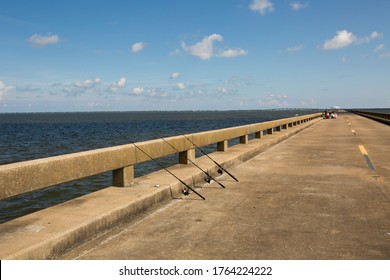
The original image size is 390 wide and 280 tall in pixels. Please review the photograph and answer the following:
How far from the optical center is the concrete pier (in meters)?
4.42

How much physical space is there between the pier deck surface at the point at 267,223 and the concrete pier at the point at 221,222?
1 centimetres

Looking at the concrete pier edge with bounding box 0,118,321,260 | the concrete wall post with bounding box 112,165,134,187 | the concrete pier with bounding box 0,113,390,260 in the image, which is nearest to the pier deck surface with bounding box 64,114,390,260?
the concrete pier with bounding box 0,113,390,260

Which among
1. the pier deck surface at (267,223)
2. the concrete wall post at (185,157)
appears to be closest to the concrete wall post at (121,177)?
the pier deck surface at (267,223)

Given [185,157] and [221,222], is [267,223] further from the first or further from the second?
[185,157]

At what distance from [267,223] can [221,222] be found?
635 mm

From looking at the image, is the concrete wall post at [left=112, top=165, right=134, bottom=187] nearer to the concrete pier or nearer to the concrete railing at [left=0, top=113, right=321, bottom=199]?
the concrete railing at [left=0, top=113, right=321, bottom=199]

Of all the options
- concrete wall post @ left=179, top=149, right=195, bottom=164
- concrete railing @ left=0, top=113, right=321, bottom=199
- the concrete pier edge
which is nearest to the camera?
the concrete pier edge

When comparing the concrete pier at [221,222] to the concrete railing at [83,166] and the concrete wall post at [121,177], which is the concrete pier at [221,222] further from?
the concrete railing at [83,166]

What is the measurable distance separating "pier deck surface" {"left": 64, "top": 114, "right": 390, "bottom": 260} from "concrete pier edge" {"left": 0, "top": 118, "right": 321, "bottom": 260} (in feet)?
0.50

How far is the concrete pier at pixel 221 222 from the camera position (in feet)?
14.5
